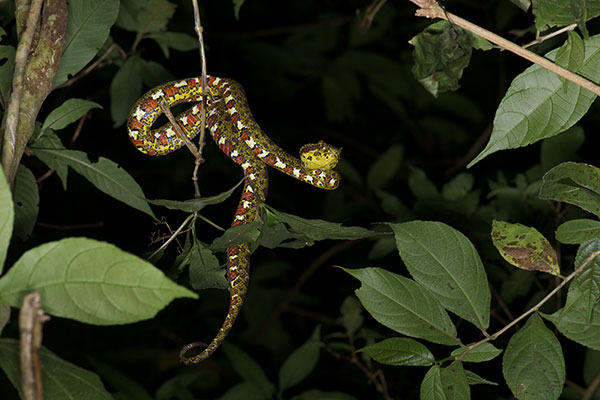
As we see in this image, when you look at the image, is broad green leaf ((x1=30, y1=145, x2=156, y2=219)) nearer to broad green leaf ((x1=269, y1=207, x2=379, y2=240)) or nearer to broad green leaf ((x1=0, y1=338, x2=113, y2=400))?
broad green leaf ((x1=269, y1=207, x2=379, y2=240))

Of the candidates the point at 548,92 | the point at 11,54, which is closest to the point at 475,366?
the point at 548,92

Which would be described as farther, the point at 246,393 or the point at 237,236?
the point at 246,393

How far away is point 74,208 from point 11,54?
2340 millimetres

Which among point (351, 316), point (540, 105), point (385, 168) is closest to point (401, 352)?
point (540, 105)

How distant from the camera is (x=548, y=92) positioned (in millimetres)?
1072

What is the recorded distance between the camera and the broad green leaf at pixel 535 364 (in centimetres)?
104

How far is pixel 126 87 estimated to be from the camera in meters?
1.92

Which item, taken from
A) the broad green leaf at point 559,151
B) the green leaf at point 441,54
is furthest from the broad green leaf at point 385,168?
the green leaf at point 441,54

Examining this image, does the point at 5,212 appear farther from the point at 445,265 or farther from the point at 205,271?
the point at 445,265

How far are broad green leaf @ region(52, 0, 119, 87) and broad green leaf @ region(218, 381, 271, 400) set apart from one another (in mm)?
1284

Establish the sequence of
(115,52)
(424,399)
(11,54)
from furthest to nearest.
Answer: (115,52), (11,54), (424,399)

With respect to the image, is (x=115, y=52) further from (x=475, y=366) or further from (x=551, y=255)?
(x=475, y=366)

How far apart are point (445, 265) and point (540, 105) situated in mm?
314

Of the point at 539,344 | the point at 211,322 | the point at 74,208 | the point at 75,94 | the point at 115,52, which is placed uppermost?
the point at 115,52
